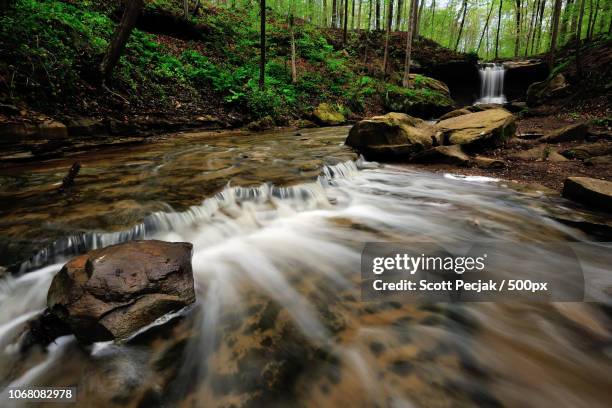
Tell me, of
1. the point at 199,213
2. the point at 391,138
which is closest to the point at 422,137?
the point at 391,138

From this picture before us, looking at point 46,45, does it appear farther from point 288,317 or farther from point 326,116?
point 326,116

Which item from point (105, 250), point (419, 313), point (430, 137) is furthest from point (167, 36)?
point (419, 313)

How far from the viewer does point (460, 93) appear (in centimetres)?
2420

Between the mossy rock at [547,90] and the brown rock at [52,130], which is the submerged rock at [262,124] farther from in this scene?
the mossy rock at [547,90]

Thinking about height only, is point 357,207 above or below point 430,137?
below

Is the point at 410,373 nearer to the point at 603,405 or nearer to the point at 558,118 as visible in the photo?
the point at 603,405

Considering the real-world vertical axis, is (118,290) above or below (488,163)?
below

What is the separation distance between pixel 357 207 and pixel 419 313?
2.75 m

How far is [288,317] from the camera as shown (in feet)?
8.27

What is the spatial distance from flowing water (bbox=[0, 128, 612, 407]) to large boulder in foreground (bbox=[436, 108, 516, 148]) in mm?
3057

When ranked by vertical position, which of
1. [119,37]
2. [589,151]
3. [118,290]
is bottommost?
[118,290]

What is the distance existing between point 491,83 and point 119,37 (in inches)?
948

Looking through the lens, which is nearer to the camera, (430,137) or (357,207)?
(357,207)

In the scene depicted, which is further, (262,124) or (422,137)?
(262,124)
